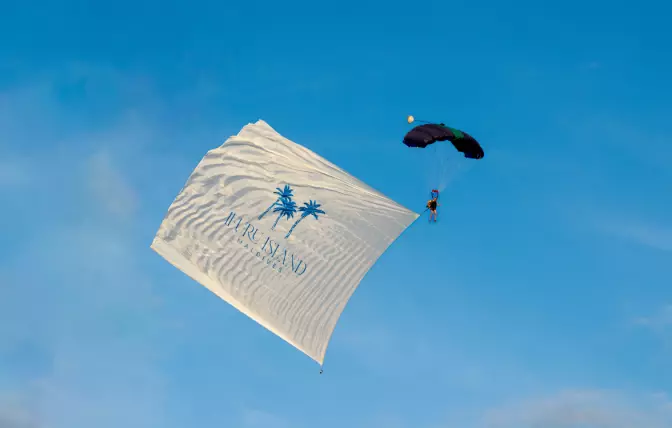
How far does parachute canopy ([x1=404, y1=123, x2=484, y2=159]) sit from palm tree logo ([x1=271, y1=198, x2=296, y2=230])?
304 centimetres

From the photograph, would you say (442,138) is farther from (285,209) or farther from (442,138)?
(285,209)

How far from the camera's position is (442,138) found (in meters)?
26.4

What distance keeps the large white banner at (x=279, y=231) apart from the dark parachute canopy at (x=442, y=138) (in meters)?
1.53

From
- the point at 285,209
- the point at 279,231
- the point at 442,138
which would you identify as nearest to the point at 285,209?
the point at 285,209

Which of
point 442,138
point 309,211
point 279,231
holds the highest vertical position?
point 442,138

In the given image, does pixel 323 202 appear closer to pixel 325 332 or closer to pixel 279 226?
pixel 279 226

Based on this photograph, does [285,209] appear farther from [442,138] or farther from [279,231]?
[442,138]

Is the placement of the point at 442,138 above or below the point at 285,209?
above

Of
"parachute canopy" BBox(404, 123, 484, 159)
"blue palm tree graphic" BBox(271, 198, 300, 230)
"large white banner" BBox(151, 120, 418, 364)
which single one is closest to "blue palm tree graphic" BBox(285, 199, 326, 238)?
"large white banner" BBox(151, 120, 418, 364)

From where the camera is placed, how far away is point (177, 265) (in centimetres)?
2598

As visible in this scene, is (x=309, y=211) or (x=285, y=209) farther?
(x=285, y=209)

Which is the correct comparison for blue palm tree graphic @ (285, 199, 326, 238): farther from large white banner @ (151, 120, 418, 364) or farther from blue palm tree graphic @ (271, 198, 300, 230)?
blue palm tree graphic @ (271, 198, 300, 230)

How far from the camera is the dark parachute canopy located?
26109mm

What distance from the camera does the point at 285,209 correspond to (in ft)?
86.3
